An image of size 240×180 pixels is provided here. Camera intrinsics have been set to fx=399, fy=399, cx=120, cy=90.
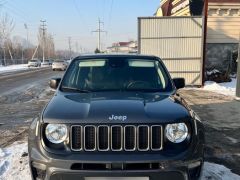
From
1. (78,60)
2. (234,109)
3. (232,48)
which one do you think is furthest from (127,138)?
(232,48)

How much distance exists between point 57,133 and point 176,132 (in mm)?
1143

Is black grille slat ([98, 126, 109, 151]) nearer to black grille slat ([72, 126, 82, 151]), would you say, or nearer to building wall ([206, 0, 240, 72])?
black grille slat ([72, 126, 82, 151])

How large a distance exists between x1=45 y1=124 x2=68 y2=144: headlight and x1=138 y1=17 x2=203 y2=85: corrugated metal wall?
16019 millimetres

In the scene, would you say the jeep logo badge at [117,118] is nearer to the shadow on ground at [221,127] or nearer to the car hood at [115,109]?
the car hood at [115,109]

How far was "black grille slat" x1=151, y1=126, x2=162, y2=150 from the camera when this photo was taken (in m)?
3.75

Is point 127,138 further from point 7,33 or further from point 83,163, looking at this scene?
point 7,33

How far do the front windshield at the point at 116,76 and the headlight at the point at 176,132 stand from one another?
1304mm

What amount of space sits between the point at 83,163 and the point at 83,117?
17.3 inches

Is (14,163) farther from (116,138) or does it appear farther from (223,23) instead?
(223,23)

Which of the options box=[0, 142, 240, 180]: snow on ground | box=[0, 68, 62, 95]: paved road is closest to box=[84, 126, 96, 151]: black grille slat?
box=[0, 142, 240, 180]: snow on ground

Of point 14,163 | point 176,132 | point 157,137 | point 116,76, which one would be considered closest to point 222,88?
point 116,76

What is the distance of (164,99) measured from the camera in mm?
4527

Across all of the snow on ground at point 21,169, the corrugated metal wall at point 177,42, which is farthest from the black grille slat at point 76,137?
the corrugated metal wall at point 177,42

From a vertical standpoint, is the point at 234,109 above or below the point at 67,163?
below
